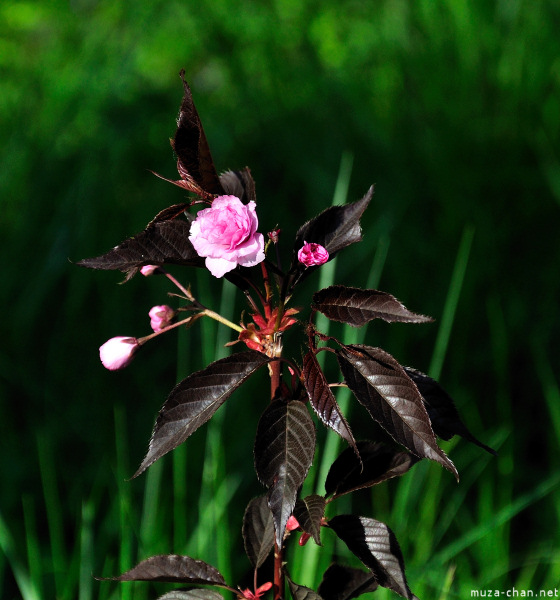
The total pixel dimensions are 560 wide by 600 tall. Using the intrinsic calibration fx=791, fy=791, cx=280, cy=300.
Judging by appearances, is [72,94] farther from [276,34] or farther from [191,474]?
[191,474]

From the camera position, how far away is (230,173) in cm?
58

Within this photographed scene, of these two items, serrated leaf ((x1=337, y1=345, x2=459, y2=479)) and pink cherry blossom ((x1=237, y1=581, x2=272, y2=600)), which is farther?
pink cherry blossom ((x1=237, y1=581, x2=272, y2=600))

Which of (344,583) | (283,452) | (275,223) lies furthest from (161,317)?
(275,223)

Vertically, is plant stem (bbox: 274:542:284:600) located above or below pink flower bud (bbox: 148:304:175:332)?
below

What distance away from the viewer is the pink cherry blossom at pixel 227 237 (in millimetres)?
506

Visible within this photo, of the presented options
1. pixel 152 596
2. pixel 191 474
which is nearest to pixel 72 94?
pixel 191 474

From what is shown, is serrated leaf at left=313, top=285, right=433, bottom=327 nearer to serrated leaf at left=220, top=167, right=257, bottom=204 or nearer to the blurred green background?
serrated leaf at left=220, top=167, right=257, bottom=204

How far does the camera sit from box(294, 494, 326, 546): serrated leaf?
1.72 feet

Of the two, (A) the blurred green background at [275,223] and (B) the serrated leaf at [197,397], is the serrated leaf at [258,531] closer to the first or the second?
(B) the serrated leaf at [197,397]

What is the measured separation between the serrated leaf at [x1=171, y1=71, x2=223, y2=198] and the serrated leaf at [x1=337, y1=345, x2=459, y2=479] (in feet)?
0.48

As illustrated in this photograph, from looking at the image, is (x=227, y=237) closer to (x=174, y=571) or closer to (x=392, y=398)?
(x=392, y=398)

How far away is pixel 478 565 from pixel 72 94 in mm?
1447

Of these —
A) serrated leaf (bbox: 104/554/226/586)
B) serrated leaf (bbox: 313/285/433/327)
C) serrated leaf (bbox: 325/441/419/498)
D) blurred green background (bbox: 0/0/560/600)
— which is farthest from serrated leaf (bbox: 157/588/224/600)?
blurred green background (bbox: 0/0/560/600)

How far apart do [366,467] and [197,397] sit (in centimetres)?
16
